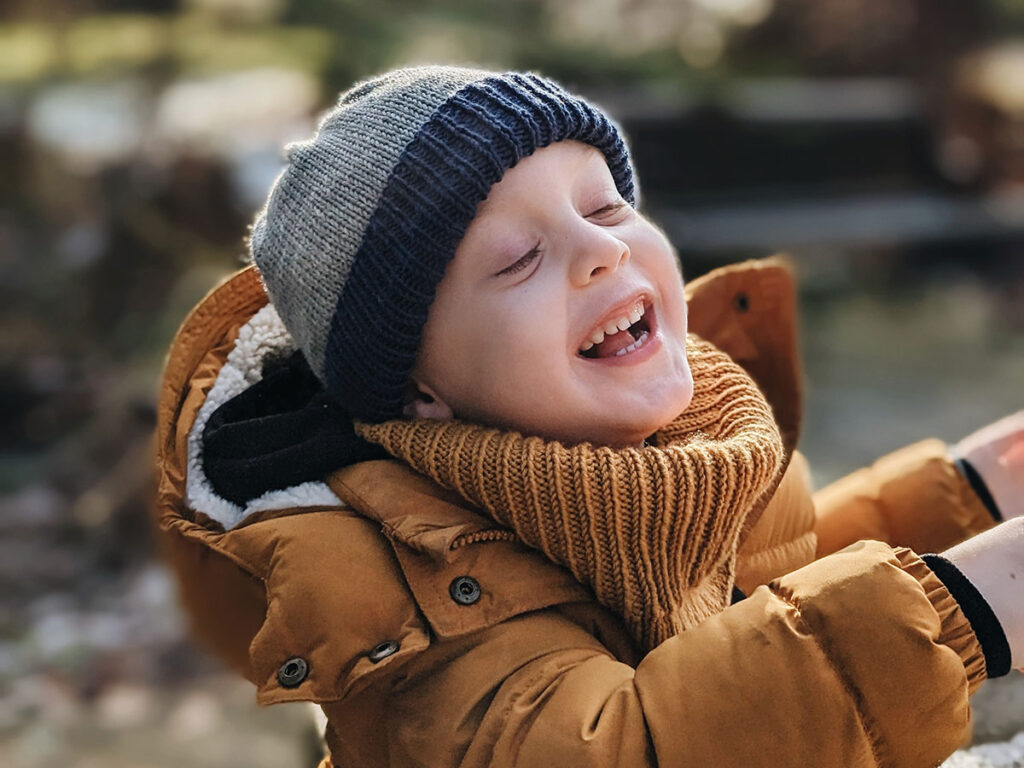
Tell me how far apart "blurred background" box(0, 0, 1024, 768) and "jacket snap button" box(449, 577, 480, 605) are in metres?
0.85

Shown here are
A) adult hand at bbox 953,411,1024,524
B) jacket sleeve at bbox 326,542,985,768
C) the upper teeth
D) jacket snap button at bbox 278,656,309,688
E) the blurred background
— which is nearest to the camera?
jacket sleeve at bbox 326,542,985,768

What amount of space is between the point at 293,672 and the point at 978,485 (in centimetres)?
94

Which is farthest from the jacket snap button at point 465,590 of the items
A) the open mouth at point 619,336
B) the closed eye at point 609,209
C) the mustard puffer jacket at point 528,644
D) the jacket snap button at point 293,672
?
the closed eye at point 609,209

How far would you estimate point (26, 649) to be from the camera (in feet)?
9.53

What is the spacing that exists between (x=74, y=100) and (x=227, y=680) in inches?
119

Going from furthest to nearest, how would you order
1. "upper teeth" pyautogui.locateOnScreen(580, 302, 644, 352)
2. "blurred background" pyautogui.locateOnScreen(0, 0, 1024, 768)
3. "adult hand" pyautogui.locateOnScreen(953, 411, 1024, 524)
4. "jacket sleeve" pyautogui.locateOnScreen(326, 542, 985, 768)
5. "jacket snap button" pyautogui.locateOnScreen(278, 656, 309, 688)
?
"blurred background" pyautogui.locateOnScreen(0, 0, 1024, 768) < "adult hand" pyautogui.locateOnScreen(953, 411, 1024, 524) < "upper teeth" pyautogui.locateOnScreen(580, 302, 644, 352) < "jacket snap button" pyautogui.locateOnScreen(278, 656, 309, 688) < "jacket sleeve" pyautogui.locateOnScreen(326, 542, 985, 768)

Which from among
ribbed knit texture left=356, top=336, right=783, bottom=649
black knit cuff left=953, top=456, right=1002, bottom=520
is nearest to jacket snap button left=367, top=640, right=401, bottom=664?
ribbed knit texture left=356, top=336, right=783, bottom=649

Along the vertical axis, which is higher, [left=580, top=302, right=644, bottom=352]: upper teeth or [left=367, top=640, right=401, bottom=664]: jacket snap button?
[left=580, top=302, right=644, bottom=352]: upper teeth

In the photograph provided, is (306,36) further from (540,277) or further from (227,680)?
(540,277)

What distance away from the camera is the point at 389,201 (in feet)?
3.71

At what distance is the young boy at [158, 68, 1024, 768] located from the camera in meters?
0.95

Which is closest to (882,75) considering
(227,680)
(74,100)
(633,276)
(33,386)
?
(74,100)

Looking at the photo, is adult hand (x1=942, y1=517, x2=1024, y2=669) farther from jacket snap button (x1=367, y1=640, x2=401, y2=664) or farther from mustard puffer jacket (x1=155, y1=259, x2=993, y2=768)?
jacket snap button (x1=367, y1=640, x2=401, y2=664)

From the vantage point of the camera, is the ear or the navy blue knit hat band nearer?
the navy blue knit hat band
